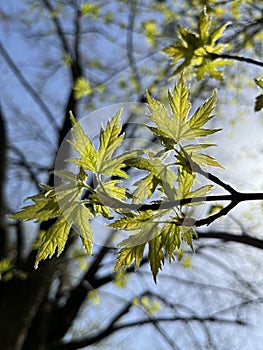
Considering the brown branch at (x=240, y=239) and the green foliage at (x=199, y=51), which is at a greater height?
the green foliage at (x=199, y=51)

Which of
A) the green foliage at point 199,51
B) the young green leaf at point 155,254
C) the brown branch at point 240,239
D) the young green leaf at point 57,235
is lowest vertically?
the brown branch at point 240,239

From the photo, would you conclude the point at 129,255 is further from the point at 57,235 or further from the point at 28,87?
the point at 28,87

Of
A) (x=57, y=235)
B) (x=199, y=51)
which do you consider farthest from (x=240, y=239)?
(x=57, y=235)

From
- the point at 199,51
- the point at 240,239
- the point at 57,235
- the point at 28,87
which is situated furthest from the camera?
the point at 28,87

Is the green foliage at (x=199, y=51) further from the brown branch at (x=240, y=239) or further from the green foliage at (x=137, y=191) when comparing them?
the brown branch at (x=240, y=239)

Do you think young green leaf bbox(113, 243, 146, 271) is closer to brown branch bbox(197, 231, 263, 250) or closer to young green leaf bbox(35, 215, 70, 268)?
young green leaf bbox(35, 215, 70, 268)

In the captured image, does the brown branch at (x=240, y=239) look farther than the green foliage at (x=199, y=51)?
Yes

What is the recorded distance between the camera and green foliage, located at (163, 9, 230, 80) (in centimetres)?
58

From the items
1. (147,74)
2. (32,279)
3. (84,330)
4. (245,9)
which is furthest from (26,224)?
(245,9)

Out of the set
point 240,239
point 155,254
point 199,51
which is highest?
point 199,51

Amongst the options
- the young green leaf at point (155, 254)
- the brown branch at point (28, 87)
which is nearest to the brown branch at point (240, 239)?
the young green leaf at point (155, 254)

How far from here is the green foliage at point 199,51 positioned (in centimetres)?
58

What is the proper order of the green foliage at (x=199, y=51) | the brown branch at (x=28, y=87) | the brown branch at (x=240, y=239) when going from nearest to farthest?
the green foliage at (x=199, y=51)
the brown branch at (x=240, y=239)
the brown branch at (x=28, y=87)

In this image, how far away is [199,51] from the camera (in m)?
0.60
